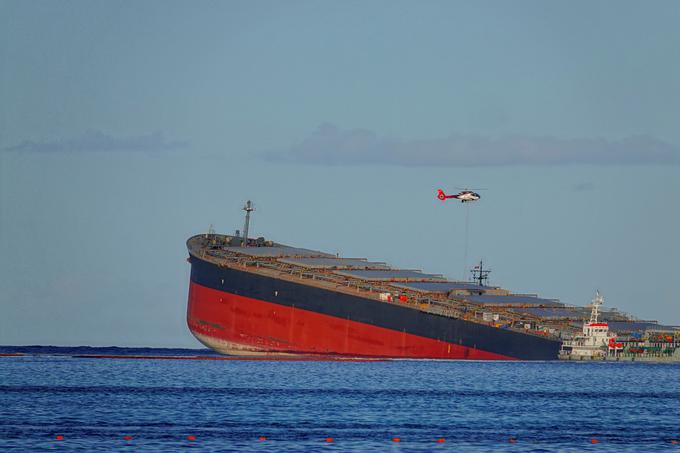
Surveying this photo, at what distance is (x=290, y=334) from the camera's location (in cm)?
11494

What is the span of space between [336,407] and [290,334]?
4561 centimetres

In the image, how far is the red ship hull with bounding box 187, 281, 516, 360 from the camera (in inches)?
4294

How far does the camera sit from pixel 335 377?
9150cm

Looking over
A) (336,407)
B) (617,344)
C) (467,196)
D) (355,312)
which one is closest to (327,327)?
(355,312)

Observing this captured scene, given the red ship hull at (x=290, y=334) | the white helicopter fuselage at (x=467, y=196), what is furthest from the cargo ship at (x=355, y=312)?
the white helicopter fuselage at (x=467, y=196)

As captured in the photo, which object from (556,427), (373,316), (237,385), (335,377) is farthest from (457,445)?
(373,316)

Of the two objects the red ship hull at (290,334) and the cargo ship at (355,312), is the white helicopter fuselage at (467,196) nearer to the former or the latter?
the cargo ship at (355,312)

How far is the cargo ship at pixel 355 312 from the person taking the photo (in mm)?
107625

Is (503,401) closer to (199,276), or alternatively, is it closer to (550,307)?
(550,307)

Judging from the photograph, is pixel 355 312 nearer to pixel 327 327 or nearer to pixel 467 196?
pixel 327 327

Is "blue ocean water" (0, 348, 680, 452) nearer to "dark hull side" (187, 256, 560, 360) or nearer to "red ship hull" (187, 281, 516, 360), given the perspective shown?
"dark hull side" (187, 256, 560, 360)

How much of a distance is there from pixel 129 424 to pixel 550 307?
221 feet

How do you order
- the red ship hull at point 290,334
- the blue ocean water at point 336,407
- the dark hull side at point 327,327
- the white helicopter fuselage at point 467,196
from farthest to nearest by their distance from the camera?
the white helicopter fuselage at point 467,196, the red ship hull at point 290,334, the dark hull side at point 327,327, the blue ocean water at point 336,407

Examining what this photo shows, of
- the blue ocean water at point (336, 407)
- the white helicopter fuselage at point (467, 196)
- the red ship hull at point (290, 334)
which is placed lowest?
the blue ocean water at point (336, 407)
